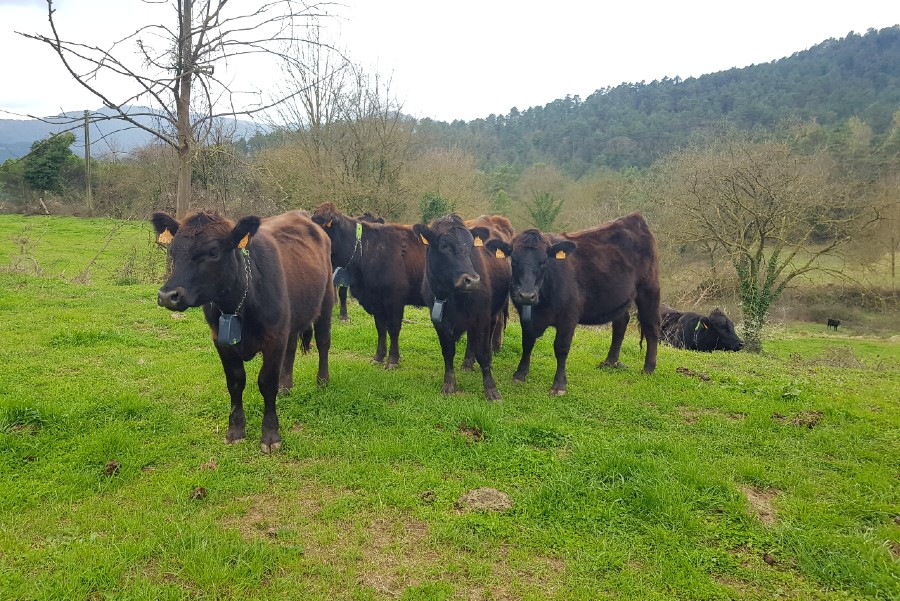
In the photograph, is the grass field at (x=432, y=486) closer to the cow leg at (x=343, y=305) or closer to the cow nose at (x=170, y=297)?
the cow nose at (x=170, y=297)

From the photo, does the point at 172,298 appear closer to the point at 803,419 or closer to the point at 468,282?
the point at 468,282

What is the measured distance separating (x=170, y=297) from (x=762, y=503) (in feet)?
15.6

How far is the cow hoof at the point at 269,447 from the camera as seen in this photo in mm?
4637

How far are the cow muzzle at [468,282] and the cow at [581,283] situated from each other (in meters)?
0.71

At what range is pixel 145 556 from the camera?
10.3 feet

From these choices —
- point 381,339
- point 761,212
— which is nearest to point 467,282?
point 381,339

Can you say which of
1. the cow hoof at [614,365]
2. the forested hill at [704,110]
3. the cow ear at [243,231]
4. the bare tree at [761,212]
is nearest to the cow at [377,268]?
the cow hoof at [614,365]

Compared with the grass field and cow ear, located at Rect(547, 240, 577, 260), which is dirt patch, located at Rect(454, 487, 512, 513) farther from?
cow ear, located at Rect(547, 240, 577, 260)

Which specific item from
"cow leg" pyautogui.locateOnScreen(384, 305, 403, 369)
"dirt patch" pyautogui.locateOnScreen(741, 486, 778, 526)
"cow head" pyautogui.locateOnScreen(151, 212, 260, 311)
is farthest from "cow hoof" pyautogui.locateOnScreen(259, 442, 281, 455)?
"dirt patch" pyautogui.locateOnScreen(741, 486, 778, 526)

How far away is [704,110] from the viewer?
59750mm

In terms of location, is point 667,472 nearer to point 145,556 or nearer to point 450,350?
point 450,350

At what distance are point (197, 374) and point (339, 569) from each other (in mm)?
4231

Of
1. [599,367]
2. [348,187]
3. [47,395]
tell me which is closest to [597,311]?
[599,367]

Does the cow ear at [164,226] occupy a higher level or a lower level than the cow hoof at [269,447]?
higher
